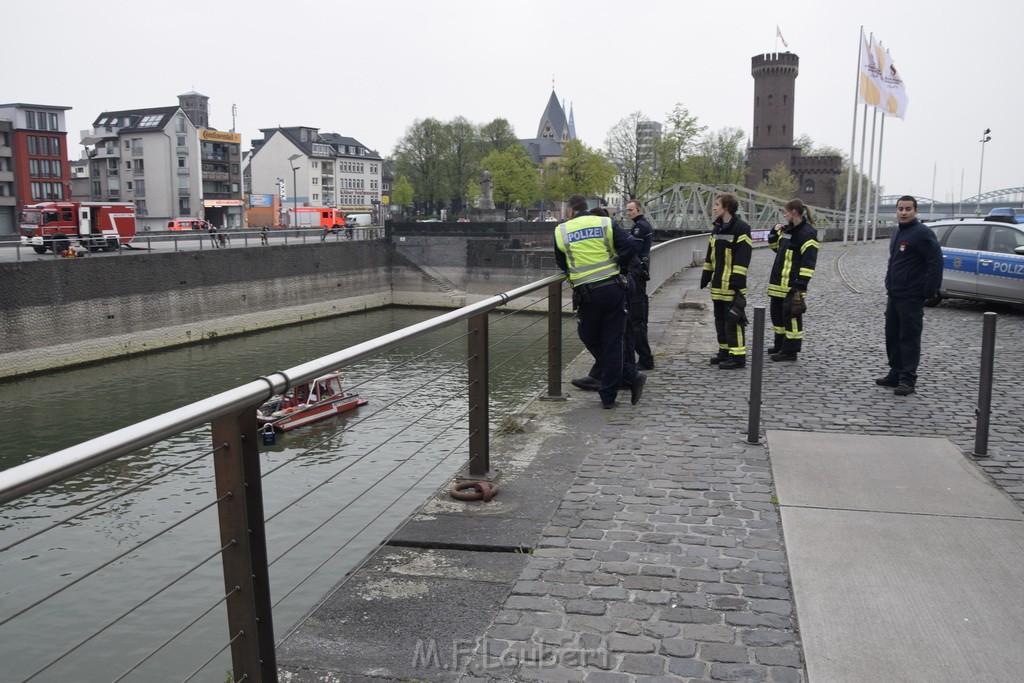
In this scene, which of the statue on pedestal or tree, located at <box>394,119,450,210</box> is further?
tree, located at <box>394,119,450,210</box>

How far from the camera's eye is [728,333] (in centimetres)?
992

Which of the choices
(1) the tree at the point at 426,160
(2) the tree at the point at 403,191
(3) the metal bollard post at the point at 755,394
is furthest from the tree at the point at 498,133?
(3) the metal bollard post at the point at 755,394

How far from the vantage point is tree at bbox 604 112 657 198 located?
79125 mm

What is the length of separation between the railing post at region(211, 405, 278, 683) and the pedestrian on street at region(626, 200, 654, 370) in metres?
6.58

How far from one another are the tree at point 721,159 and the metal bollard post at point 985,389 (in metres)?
74.3

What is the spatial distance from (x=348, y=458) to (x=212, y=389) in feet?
40.4

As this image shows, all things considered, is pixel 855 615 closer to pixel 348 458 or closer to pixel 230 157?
pixel 348 458

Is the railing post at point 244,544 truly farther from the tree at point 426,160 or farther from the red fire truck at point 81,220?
the tree at point 426,160

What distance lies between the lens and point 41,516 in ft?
51.8

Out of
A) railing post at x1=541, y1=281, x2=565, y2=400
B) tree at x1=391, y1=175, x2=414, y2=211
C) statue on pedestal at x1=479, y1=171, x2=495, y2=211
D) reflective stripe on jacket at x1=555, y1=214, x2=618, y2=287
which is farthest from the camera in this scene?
tree at x1=391, y1=175, x2=414, y2=211

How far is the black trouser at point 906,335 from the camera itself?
8562mm

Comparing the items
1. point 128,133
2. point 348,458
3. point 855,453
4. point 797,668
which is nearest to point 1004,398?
point 855,453

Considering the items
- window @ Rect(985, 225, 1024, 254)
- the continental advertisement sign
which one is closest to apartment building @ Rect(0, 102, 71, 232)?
the continental advertisement sign

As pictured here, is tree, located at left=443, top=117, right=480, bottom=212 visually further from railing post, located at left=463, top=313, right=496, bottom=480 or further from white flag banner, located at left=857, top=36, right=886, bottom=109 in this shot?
railing post, located at left=463, top=313, right=496, bottom=480
